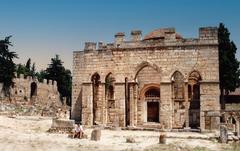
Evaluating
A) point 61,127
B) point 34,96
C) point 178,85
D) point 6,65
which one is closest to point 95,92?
point 61,127

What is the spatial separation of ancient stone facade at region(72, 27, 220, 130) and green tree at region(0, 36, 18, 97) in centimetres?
1454

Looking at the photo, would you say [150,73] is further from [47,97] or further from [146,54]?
[47,97]

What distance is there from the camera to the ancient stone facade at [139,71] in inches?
824

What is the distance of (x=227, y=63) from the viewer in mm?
34031

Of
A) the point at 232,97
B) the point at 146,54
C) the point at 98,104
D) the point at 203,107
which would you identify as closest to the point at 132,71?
the point at 146,54

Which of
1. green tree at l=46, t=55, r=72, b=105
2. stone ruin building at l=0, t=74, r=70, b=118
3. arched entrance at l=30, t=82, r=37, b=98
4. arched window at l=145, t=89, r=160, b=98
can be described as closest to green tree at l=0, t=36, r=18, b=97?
stone ruin building at l=0, t=74, r=70, b=118

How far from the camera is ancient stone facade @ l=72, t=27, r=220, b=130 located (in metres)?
20.9

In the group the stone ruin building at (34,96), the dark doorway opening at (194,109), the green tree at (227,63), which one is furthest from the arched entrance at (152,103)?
the stone ruin building at (34,96)

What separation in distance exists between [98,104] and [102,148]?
36.4ft

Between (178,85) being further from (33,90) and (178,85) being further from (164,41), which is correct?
(33,90)

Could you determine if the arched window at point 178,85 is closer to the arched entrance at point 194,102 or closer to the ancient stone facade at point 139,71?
the arched entrance at point 194,102

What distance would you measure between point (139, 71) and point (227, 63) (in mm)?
14691

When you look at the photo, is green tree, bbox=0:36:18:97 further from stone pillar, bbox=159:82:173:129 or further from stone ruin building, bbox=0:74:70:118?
stone pillar, bbox=159:82:173:129

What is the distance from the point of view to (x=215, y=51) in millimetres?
21000
